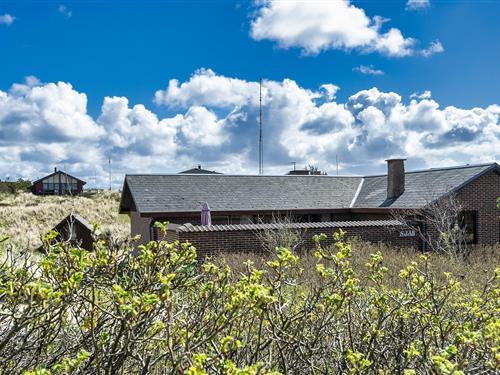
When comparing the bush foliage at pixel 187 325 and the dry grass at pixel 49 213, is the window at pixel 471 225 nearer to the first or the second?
the bush foliage at pixel 187 325

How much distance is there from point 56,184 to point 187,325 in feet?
247

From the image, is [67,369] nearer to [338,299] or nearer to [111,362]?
[111,362]

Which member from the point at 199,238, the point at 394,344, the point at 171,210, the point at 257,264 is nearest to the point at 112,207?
the point at 171,210

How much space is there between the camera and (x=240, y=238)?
1564cm

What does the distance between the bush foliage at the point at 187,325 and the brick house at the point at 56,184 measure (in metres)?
72.0

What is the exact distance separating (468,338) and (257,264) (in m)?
10.0

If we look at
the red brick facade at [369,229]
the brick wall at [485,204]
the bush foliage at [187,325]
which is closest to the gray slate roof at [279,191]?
the red brick facade at [369,229]

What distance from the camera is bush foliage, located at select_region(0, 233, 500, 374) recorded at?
8.89ft

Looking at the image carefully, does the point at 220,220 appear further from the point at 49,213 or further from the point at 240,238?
the point at 49,213

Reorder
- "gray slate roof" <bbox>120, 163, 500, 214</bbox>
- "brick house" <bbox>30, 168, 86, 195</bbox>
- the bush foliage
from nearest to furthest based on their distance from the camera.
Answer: the bush foliage
"gray slate roof" <bbox>120, 163, 500, 214</bbox>
"brick house" <bbox>30, 168, 86, 195</bbox>

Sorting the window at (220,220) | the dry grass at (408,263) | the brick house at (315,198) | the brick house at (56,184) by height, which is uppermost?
the brick house at (56,184)

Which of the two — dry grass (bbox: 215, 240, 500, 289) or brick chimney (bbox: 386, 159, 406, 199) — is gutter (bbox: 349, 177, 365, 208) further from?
dry grass (bbox: 215, 240, 500, 289)

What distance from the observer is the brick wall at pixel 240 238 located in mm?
15070

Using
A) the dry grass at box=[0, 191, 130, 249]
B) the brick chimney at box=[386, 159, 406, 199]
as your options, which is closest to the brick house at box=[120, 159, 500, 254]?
the brick chimney at box=[386, 159, 406, 199]
